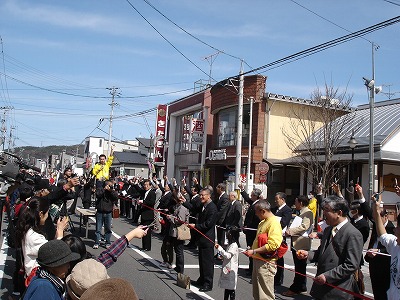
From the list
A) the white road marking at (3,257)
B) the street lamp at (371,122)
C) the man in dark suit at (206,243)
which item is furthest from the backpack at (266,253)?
the street lamp at (371,122)

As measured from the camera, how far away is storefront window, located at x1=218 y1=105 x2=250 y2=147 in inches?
1069

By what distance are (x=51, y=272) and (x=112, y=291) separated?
863 millimetres

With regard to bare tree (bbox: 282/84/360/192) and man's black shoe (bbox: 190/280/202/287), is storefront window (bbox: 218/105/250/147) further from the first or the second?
man's black shoe (bbox: 190/280/202/287)

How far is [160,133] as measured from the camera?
36812 millimetres

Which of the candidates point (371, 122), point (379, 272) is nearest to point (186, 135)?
point (371, 122)

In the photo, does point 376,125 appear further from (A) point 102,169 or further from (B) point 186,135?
(B) point 186,135

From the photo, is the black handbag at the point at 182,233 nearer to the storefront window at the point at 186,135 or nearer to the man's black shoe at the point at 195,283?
the man's black shoe at the point at 195,283

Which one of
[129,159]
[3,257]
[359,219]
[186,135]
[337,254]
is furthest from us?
[129,159]

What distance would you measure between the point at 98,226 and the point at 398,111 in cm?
1853

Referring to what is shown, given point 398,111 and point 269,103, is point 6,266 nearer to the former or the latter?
point 269,103

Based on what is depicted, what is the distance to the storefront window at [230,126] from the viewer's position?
89.1 feet

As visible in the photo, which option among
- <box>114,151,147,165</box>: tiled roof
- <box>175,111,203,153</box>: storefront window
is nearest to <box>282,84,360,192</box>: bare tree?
<box>175,111,203,153</box>: storefront window

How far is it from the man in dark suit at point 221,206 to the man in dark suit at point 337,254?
532cm

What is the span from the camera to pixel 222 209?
10492mm
